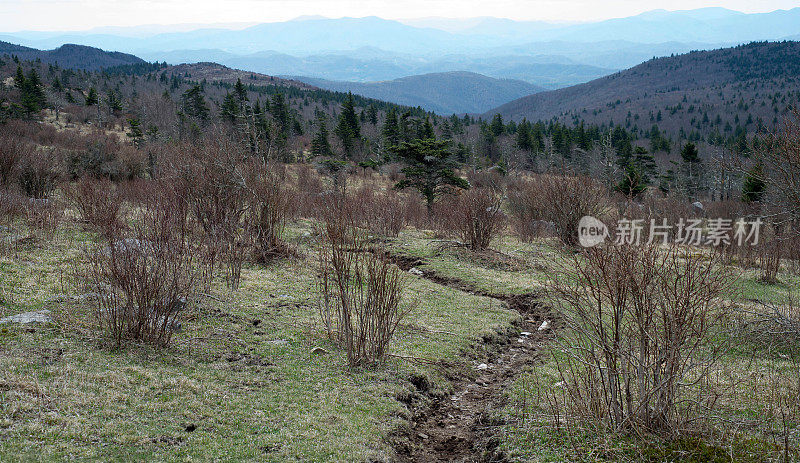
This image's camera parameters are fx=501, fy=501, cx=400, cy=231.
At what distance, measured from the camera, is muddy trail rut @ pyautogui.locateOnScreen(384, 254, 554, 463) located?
6098mm

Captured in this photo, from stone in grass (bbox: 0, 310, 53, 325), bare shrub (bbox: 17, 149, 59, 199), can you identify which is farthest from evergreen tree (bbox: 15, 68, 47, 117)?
stone in grass (bbox: 0, 310, 53, 325)

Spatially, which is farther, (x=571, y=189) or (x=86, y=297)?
(x=571, y=189)

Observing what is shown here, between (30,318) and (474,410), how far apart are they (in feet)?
23.2

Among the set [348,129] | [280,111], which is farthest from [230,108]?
[348,129]

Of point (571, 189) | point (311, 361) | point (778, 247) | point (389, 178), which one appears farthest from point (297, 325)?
point (389, 178)

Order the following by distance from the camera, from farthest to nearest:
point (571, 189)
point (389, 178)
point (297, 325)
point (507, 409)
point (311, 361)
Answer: point (389, 178)
point (571, 189)
point (297, 325)
point (311, 361)
point (507, 409)

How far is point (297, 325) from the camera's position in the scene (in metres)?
9.64

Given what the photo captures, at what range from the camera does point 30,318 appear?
7.93 metres

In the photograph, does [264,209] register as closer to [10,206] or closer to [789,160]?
[10,206]

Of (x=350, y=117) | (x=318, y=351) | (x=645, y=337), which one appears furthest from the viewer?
(x=350, y=117)

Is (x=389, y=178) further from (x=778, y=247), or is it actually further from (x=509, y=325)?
(x=509, y=325)

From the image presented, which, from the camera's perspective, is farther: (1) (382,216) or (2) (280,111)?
(2) (280,111)

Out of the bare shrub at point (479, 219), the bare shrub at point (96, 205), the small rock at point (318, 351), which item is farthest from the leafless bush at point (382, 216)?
the small rock at point (318, 351)

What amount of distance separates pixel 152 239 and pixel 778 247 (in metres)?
18.2
